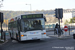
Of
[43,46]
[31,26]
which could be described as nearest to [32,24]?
[31,26]

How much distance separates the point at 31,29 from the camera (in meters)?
15.9

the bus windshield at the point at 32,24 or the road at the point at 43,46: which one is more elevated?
the bus windshield at the point at 32,24

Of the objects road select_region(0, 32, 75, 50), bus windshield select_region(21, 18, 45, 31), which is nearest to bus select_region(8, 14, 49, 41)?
bus windshield select_region(21, 18, 45, 31)

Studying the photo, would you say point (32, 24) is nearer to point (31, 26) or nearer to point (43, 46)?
point (31, 26)

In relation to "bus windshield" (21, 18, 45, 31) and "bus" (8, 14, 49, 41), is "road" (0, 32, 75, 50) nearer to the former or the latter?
"bus" (8, 14, 49, 41)

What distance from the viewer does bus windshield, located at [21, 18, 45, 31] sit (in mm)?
15914

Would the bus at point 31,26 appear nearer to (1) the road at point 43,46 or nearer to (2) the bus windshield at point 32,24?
(2) the bus windshield at point 32,24

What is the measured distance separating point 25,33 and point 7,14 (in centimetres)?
18394

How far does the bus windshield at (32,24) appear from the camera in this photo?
1591 centimetres

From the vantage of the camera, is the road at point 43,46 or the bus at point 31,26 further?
the bus at point 31,26

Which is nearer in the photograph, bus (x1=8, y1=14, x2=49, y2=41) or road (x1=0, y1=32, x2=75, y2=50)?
road (x1=0, y1=32, x2=75, y2=50)

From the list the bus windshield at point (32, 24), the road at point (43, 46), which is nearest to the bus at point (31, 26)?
the bus windshield at point (32, 24)

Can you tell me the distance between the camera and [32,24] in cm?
1597
